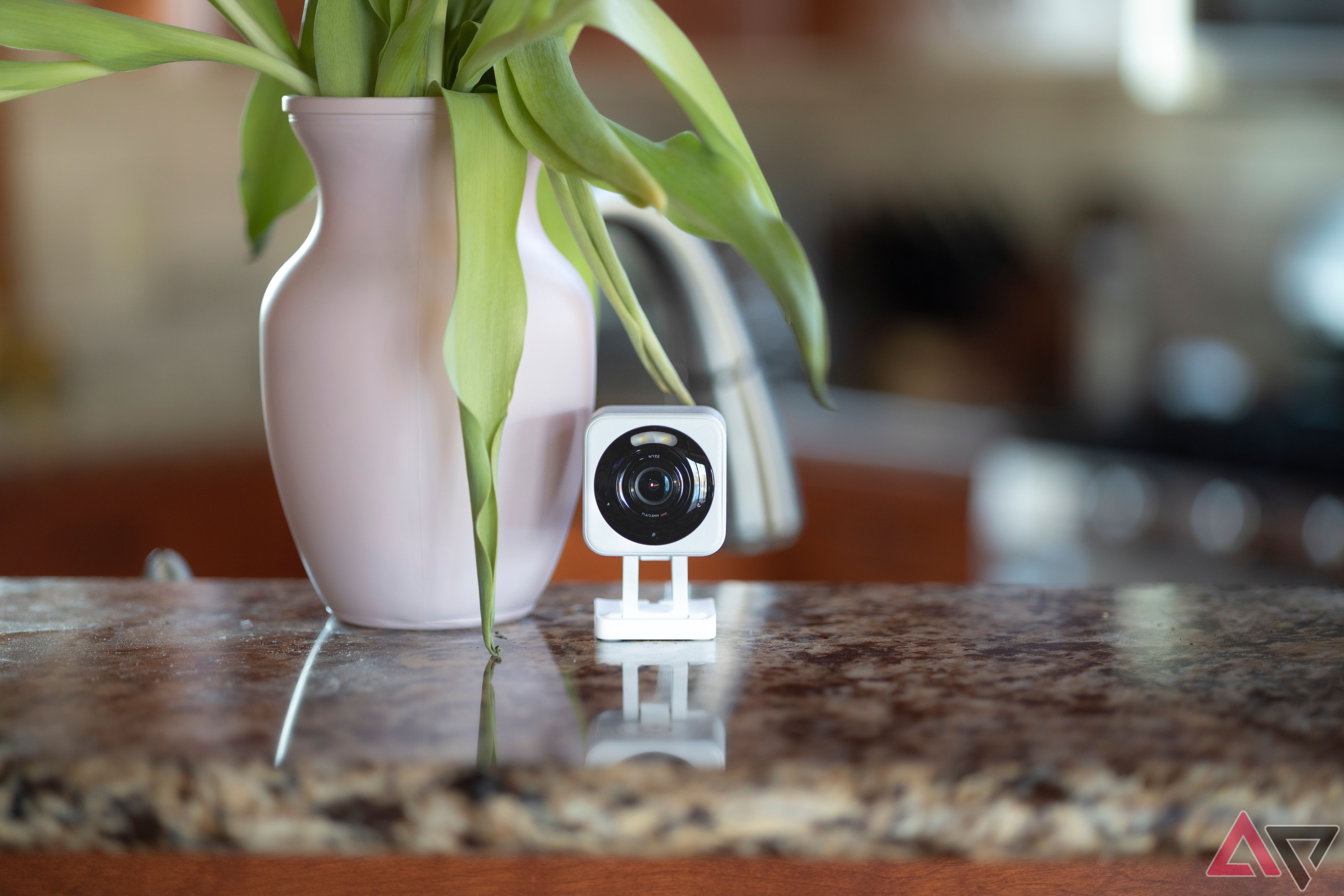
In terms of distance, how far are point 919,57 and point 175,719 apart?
2.56m

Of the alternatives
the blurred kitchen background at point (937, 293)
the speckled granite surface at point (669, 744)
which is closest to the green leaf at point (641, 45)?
the speckled granite surface at point (669, 744)

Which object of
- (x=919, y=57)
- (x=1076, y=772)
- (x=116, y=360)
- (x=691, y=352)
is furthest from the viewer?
(x=116, y=360)

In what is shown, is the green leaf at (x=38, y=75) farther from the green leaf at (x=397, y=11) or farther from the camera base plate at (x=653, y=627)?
the camera base plate at (x=653, y=627)

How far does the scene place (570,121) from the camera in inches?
20.2

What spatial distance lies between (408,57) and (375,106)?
0.09 feet

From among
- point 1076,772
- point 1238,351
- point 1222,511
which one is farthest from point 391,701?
point 1238,351

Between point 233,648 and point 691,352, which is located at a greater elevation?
point 691,352

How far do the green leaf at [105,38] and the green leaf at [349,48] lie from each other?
0.03 metres

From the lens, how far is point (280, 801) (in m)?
0.42

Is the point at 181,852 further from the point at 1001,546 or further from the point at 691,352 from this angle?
the point at 1001,546

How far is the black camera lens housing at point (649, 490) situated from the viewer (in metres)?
0.57

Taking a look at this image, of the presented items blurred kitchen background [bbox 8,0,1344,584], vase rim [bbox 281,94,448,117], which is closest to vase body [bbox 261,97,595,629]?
vase rim [bbox 281,94,448,117]

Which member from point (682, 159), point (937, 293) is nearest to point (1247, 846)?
point (682, 159)

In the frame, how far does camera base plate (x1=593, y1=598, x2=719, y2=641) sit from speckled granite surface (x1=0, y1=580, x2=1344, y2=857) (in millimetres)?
10
